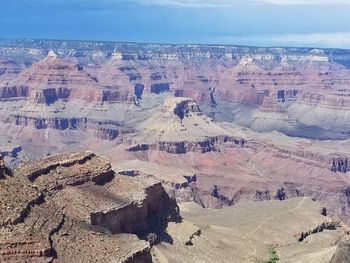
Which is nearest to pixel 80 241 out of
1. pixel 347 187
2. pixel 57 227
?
pixel 57 227

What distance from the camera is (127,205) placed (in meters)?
78.8

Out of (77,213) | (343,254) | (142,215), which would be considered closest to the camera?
(77,213)


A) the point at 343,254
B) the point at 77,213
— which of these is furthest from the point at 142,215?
the point at 343,254

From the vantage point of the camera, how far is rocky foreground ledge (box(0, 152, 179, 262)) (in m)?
54.6

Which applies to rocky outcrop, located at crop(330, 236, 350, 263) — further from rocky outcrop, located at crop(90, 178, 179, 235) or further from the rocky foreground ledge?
rocky outcrop, located at crop(90, 178, 179, 235)

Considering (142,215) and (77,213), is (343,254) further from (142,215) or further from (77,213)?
(77,213)

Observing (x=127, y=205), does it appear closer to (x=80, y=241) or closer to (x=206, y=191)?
(x=80, y=241)

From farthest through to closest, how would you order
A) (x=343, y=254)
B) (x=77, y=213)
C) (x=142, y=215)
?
(x=142, y=215) → (x=343, y=254) → (x=77, y=213)

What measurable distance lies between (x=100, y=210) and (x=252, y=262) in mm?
27365

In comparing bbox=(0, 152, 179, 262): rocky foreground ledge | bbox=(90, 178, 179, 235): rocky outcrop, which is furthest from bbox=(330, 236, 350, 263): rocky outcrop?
bbox=(90, 178, 179, 235): rocky outcrop

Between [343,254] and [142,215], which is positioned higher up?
[142,215]

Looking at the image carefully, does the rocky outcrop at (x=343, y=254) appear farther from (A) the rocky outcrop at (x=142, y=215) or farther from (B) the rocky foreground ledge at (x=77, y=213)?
(A) the rocky outcrop at (x=142, y=215)

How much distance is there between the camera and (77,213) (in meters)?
70.9

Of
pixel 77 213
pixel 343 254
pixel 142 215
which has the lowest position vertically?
pixel 343 254
